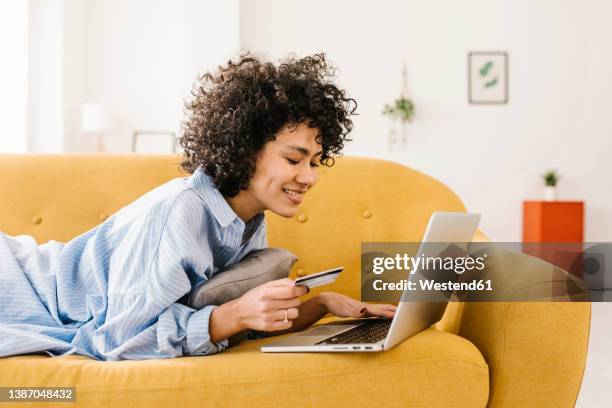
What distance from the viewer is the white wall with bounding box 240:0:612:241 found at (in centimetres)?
603

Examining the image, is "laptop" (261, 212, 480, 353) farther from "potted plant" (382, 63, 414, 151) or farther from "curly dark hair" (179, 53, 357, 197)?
"potted plant" (382, 63, 414, 151)

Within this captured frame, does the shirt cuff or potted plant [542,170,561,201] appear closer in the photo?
the shirt cuff

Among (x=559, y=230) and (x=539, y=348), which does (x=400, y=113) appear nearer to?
(x=559, y=230)

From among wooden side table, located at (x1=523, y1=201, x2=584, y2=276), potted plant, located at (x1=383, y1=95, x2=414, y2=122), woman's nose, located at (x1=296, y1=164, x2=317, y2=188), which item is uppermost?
potted plant, located at (x1=383, y1=95, x2=414, y2=122)

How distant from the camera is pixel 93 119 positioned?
535 centimetres

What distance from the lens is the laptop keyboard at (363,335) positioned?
4.73 ft

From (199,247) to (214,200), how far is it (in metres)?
0.13

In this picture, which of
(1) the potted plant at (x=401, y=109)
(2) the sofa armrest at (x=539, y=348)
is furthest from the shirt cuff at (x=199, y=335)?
(1) the potted plant at (x=401, y=109)

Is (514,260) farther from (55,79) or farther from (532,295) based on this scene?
(55,79)

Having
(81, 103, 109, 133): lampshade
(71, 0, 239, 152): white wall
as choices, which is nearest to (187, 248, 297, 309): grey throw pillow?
(81, 103, 109, 133): lampshade

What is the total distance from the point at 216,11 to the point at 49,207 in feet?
13.1

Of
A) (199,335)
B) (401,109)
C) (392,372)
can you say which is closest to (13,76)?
(401,109)

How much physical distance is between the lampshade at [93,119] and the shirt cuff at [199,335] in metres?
4.18

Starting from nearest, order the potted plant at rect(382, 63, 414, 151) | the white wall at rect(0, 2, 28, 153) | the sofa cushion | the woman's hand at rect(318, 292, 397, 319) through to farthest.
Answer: the sofa cushion → the woman's hand at rect(318, 292, 397, 319) → the white wall at rect(0, 2, 28, 153) → the potted plant at rect(382, 63, 414, 151)
